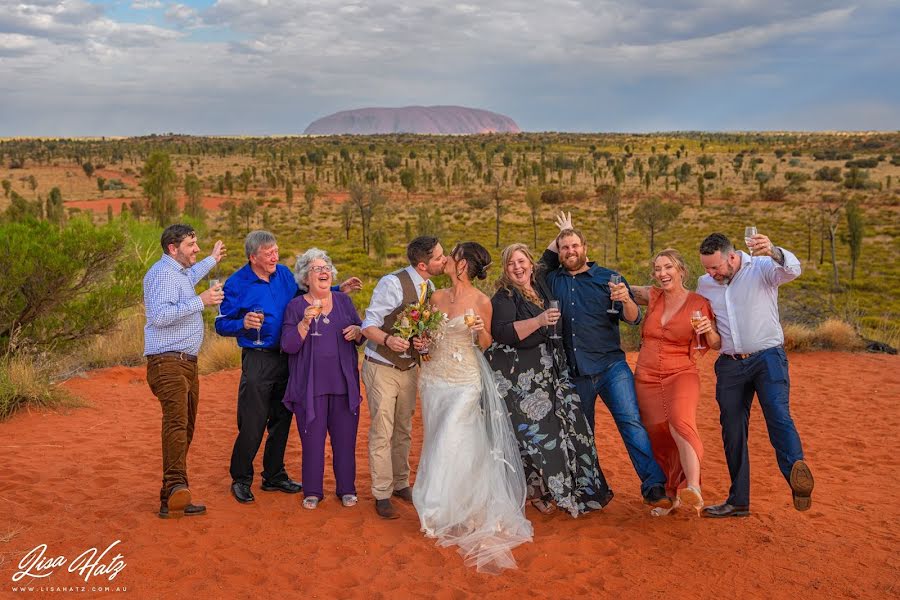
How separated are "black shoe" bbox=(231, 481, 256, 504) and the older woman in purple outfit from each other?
471mm

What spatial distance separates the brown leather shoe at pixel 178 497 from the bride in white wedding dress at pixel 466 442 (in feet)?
5.42

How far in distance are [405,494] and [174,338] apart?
226 cm

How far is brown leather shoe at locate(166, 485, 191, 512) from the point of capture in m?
5.39

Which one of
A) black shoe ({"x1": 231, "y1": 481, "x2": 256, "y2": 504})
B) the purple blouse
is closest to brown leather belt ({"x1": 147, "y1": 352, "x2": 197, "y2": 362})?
the purple blouse

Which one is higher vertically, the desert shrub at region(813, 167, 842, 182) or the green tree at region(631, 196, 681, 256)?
the desert shrub at region(813, 167, 842, 182)

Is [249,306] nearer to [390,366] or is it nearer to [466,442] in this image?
[390,366]

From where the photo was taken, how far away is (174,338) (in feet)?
17.5

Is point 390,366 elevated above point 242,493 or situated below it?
above

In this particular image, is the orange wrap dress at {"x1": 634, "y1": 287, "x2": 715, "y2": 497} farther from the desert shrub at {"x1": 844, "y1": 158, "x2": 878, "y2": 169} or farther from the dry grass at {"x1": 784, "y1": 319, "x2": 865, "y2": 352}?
the desert shrub at {"x1": 844, "y1": 158, "x2": 878, "y2": 169}

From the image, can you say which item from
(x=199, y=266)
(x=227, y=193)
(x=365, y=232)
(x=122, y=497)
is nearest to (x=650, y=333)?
(x=199, y=266)

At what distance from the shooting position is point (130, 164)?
225ft

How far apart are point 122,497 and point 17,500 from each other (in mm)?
827

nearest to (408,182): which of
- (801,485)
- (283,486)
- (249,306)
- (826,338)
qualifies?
(826,338)

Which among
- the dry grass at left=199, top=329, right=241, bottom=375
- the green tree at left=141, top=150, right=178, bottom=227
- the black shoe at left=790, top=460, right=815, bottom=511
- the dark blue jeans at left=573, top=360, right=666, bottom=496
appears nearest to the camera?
the black shoe at left=790, top=460, right=815, bottom=511
